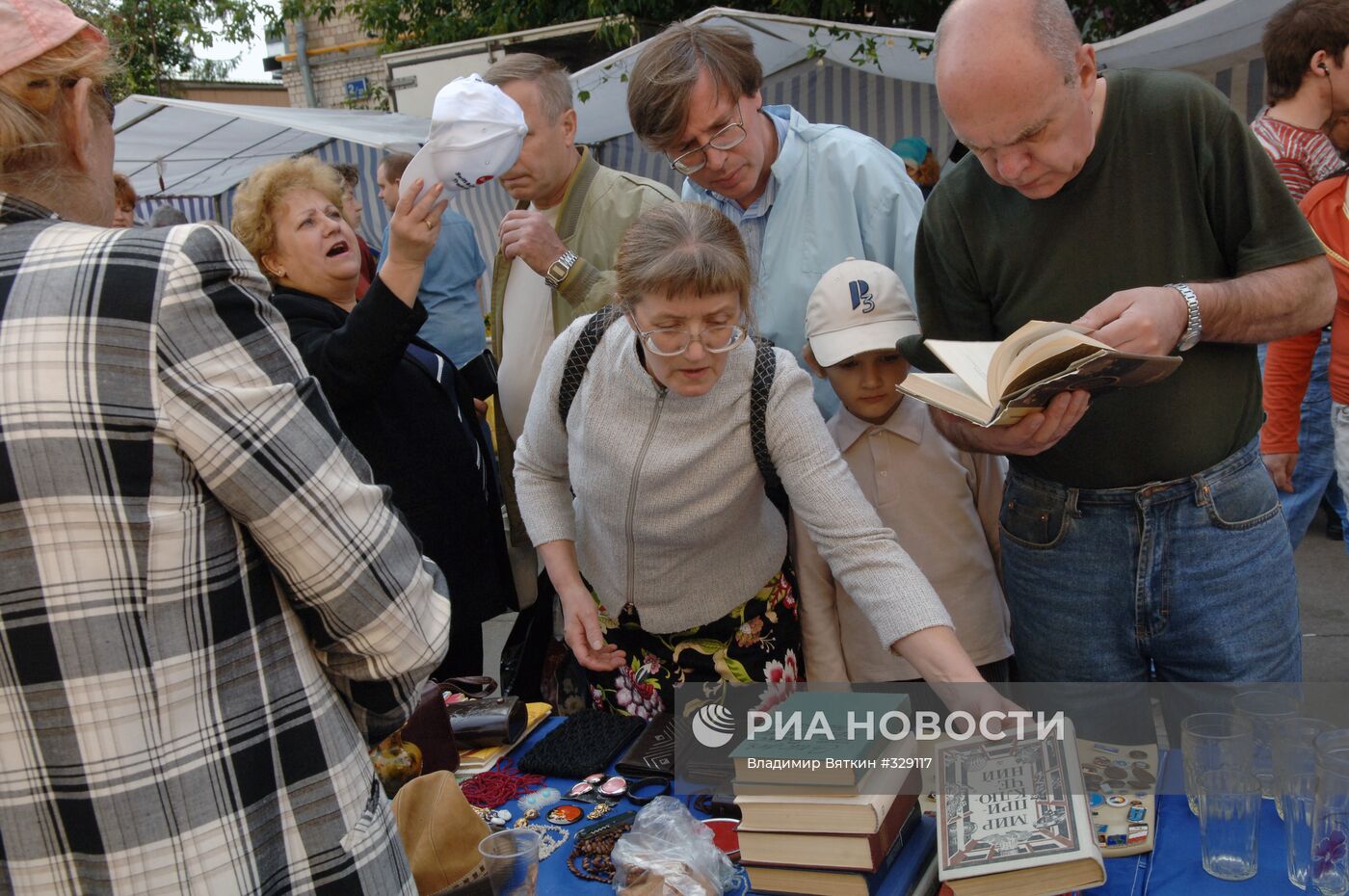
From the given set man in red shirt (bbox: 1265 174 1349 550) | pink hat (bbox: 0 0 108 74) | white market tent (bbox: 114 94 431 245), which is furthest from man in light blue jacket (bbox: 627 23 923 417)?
white market tent (bbox: 114 94 431 245)

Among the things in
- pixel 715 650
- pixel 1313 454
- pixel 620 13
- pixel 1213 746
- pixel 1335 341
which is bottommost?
pixel 1313 454

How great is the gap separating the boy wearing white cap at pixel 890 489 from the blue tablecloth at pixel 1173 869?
0.64m

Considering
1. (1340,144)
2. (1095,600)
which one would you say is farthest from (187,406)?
(1340,144)

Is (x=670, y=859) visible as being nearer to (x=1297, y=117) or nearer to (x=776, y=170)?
(x=776, y=170)

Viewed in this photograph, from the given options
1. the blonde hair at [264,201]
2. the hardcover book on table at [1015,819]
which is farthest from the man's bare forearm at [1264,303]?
the blonde hair at [264,201]

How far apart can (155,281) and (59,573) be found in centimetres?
30

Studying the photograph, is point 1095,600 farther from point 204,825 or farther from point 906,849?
point 204,825

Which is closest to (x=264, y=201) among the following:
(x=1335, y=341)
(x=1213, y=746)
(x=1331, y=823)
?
(x=1213, y=746)

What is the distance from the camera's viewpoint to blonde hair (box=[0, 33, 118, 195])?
3.55 feet

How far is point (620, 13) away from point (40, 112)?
9.28 m

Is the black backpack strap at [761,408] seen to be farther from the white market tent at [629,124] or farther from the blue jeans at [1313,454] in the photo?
the white market tent at [629,124]

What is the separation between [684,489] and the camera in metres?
2.04

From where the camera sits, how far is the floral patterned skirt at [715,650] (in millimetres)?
2102

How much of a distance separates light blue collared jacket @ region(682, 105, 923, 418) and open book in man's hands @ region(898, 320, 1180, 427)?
75 centimetres
